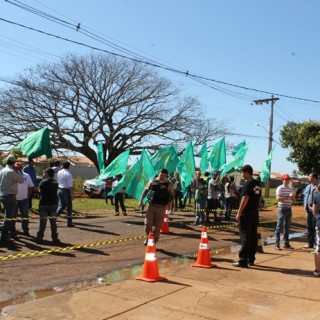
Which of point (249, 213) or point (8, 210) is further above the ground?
point (249, 213)

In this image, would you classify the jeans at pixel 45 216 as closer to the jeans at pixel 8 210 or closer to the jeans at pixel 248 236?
the jeans at pixel 8 210

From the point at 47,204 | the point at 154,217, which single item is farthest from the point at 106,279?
the point at 47,204

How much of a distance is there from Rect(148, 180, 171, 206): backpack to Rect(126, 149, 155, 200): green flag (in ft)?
12.4

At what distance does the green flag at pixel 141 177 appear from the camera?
526 inches

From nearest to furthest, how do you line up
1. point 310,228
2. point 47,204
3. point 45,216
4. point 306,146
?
point 45,216
point 47,204
point 310,228
point 306,146

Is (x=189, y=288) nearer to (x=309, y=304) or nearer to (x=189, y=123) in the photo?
(x=309, y=304)

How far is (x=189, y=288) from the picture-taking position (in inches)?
254

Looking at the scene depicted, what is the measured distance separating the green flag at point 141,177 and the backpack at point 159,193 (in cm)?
378

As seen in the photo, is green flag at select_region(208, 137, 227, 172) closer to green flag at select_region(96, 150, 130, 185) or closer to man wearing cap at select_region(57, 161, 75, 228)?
green flag at select_region(96, 150, 130, 185)

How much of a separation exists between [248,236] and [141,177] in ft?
19.1

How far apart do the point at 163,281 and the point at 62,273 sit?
5.74 feet

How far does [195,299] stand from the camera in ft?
19.4

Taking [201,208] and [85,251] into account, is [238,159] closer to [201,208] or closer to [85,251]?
[201,208]

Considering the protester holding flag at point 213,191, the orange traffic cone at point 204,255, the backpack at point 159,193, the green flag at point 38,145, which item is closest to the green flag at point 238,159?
the protester holding flag at point 213,191
